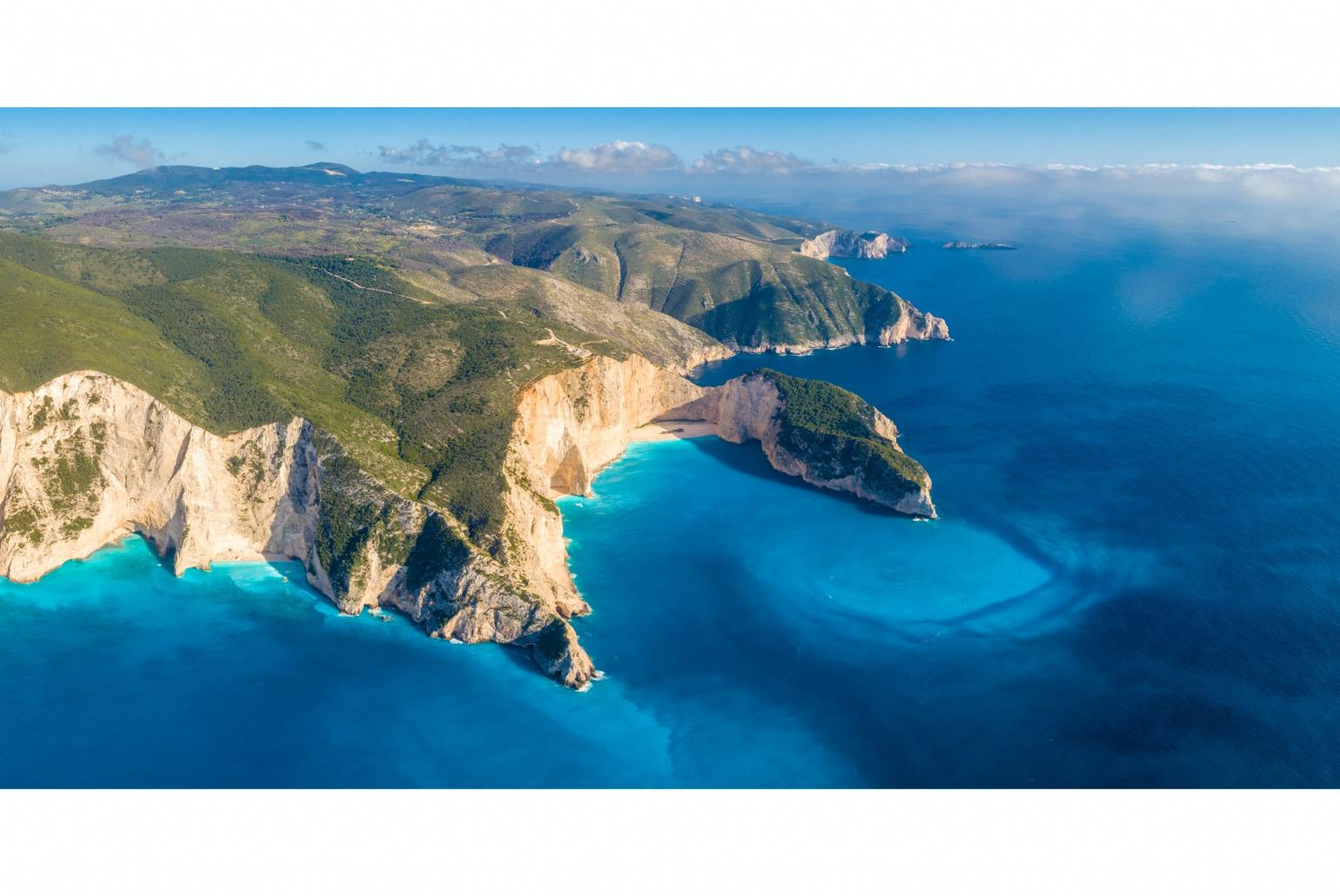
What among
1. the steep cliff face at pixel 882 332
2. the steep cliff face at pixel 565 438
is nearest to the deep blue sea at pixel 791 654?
the steep cliff face at pixel 565 438

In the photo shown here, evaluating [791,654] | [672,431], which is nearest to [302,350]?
[672,431]

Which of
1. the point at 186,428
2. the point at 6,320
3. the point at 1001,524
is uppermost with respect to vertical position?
the point at 6,320

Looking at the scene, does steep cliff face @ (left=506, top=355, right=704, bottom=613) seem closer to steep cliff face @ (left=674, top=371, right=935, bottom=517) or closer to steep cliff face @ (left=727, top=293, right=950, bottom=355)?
steep cliff face @ (left=674, top=371, right=935, bottom=517)

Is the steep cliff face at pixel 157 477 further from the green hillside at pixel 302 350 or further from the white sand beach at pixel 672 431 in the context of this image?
the white sand beach at pixel 672 431

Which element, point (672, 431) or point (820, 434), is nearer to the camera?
point (820, 434)

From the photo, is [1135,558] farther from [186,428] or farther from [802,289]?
[802,289]

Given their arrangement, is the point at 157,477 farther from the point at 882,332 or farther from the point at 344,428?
the point at 882,332

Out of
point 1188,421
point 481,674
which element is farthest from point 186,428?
point 1188,421

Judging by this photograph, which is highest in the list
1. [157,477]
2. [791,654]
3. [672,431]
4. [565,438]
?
[565,438]
